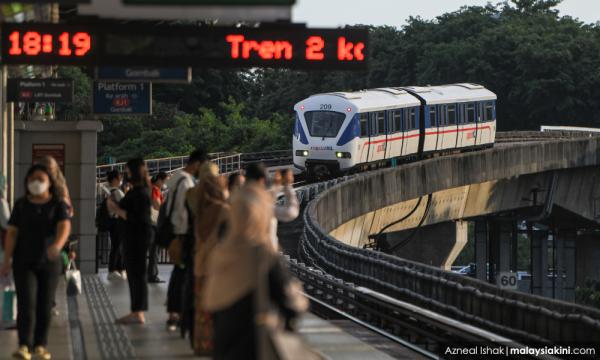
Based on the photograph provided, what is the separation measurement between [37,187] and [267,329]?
194 inches

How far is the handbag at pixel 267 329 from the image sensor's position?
Result: 27.5ft

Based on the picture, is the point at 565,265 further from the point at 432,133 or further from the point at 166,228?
the point at 166,228

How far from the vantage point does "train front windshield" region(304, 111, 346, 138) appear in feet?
174

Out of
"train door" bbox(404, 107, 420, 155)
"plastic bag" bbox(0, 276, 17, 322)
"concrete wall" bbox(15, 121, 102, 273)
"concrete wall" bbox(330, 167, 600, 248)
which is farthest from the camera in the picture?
"train door" bbox(404, 107, 420, 155)

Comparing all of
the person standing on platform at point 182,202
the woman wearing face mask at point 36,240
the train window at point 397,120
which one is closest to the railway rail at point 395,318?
the person standing on platform at point 182,202

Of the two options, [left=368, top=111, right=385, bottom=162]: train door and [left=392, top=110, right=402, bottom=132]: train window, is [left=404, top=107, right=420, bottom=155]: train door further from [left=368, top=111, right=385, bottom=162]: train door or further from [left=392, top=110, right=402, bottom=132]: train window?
[left=368, top=111, right=385, bottom=162]: train door

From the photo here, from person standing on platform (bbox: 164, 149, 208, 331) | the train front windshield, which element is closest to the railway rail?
person standing on platform (bbox: 164, 149, 208, 331)

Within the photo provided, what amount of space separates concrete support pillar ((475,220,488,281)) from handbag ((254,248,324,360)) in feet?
229

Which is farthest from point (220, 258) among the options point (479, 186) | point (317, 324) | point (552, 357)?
point (479, 186)

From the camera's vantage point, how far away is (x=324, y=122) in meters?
53.6

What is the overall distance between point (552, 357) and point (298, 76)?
109 metres

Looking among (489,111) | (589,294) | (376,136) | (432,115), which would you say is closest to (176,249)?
(376,136)

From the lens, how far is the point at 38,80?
24.4 meters

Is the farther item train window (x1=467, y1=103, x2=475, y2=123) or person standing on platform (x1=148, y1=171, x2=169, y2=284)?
train window (x1=467, y1=103, x2=475, y2=123)
